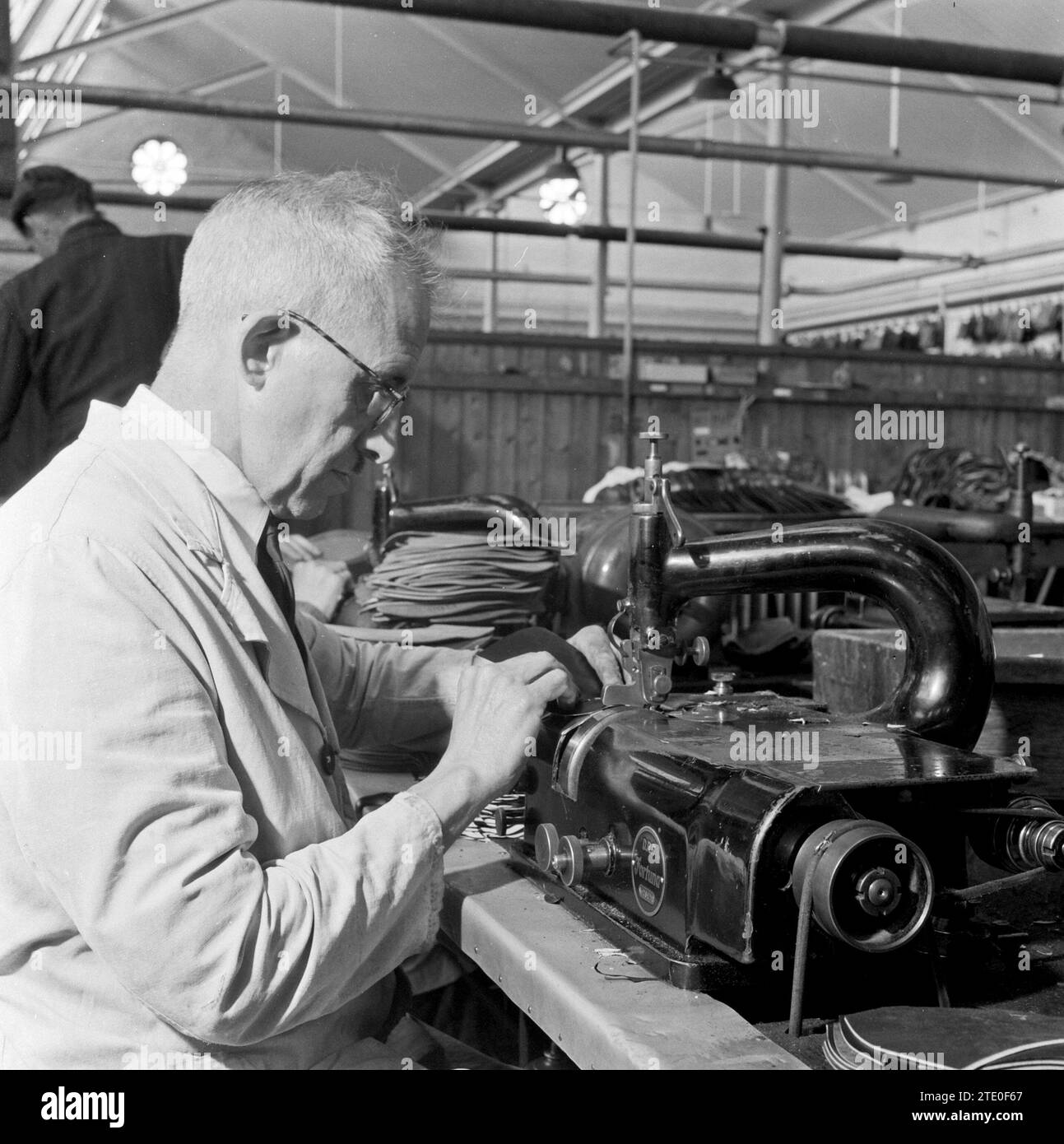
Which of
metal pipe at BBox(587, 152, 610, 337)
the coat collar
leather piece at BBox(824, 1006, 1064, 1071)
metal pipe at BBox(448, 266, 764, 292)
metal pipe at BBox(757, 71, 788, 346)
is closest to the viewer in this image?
leather piece at BBox(824, 1006, 1064, 1071)

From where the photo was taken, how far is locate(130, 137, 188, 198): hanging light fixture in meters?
7.08

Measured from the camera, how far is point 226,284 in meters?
1.22

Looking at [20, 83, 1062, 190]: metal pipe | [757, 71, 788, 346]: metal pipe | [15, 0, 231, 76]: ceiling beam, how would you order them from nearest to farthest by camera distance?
[20, 83, 1062, 190]: metal pipe
[757, 71, 788, 346]: metal pipe
[15, 0, 231, 76]: ceiling beam

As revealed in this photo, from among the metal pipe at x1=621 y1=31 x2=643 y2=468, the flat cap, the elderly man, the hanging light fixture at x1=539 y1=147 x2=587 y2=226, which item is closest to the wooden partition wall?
the metal pipe at x1=621 y1=31 x2=643 y2=468

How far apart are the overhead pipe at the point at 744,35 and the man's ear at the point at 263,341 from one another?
8.82ft

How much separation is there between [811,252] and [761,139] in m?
2.63

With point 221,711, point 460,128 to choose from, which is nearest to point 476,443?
point 460,128

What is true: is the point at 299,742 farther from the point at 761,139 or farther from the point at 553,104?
the point at 761,139

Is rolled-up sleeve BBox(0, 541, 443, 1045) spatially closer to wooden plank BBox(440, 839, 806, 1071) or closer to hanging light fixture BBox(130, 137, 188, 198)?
wooden plank BBox(440, 839, 806, 1071)

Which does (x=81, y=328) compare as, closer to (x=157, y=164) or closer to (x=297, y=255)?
(x=297, y=255)

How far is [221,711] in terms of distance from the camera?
3.66 feet

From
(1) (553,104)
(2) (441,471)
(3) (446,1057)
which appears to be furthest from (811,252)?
(3) (446,1057)

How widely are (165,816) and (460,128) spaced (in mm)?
5648

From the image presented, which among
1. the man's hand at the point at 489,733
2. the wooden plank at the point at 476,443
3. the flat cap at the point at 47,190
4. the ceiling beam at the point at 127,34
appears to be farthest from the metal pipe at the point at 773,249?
the man's hand at the point at 489,733
